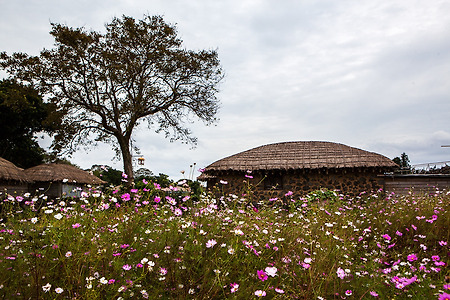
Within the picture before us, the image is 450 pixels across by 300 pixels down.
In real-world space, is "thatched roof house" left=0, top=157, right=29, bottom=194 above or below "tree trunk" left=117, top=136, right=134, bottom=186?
below

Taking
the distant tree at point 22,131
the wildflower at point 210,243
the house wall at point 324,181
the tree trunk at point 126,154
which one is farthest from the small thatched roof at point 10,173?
the wildflower at point 210,243

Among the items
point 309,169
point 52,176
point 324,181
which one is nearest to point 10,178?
point 52,176

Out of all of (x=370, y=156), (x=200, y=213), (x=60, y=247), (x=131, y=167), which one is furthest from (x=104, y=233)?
(x=131, y=167)

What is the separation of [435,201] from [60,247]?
785 centimetres

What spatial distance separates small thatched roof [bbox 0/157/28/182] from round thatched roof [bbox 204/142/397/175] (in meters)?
9.91

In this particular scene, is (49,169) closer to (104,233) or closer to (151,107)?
(151,107)

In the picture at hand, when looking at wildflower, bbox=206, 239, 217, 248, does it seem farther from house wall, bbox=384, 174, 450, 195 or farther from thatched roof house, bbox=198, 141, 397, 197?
house wall, bbox=384, 174, 450, 195

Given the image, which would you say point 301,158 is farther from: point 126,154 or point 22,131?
point 22,131

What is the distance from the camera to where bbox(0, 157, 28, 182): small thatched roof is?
1763 cm

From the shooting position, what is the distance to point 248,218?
448cm

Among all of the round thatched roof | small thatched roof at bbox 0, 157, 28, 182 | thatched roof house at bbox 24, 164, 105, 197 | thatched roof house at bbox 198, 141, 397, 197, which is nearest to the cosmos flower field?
thatched roof house at bbox 198, 141, 397, 197

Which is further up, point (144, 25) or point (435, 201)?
point (144, 25)

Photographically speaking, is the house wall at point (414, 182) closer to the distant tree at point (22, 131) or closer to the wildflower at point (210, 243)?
the wildflower at point (210, 243)

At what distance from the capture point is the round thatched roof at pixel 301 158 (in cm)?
1570
